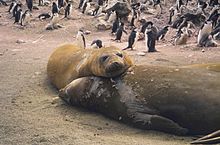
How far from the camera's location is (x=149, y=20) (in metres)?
16.7

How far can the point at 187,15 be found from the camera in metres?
15.6

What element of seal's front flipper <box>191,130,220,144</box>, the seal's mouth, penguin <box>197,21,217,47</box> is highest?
the seal's mouth

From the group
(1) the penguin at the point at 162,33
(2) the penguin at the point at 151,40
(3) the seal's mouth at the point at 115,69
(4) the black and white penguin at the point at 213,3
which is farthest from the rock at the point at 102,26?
(3) the seal's mouth at the point at 115,69

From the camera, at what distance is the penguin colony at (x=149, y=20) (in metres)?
12.4

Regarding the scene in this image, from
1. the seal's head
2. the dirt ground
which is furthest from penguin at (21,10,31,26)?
the seal's head

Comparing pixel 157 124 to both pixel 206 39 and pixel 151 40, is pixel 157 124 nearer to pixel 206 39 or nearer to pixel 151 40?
pixel 151 40

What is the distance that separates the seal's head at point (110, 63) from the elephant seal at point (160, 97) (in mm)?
92

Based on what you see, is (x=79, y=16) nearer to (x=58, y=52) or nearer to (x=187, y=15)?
(x=187, y=15)

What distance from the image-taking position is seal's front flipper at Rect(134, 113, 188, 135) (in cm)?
504

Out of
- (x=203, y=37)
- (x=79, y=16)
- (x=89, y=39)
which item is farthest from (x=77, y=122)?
(x=79, y=16)

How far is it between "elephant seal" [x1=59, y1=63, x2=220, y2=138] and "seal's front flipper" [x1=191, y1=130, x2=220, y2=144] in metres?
0.30

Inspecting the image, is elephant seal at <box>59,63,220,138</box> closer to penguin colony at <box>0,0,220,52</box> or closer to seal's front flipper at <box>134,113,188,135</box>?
seal's front flipper at <box>134,113,188,135</box>

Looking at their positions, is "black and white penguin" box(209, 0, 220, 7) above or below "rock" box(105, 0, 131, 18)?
above

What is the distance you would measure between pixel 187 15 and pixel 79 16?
4401 mm
